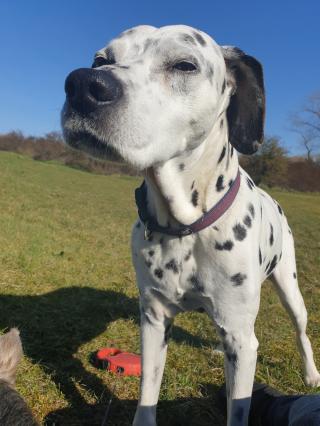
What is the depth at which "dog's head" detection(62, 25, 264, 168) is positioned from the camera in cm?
216

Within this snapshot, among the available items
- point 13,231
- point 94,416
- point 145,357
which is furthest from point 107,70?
point 13,231

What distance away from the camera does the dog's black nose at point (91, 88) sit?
208cm

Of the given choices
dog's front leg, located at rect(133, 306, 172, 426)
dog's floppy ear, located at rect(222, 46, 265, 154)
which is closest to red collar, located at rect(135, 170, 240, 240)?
dog's floppy ear, located at rect(222, 46, 265, 154)

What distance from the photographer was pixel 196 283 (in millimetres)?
2844

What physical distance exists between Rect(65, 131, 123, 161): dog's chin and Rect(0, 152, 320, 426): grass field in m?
2.03

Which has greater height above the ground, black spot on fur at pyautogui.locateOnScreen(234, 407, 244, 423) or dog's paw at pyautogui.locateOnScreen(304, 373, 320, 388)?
black spot on fur at pyautogui.locateOnScreen(234, 407, 244, 423)

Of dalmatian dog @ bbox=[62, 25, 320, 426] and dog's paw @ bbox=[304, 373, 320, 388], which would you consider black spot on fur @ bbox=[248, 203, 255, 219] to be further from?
dog's paw @ bbox=[304, 373, 320, 388]

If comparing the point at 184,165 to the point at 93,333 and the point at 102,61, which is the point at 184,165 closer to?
the point at 102,61

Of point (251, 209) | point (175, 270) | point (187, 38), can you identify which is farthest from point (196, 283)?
point (187, 38)

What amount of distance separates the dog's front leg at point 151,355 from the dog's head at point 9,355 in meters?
0.85

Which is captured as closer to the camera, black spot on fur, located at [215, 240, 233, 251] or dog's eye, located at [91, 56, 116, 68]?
dog's eye, located at [91, 56, 116, 68]

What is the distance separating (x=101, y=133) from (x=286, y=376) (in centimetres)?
324

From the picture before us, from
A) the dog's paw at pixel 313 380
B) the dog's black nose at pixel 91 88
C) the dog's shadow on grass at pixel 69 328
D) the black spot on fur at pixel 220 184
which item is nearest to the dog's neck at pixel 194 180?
the black spot on fur at pixel 220 184

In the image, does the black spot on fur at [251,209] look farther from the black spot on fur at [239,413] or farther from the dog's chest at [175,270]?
the black spot on fur at [239,413]
